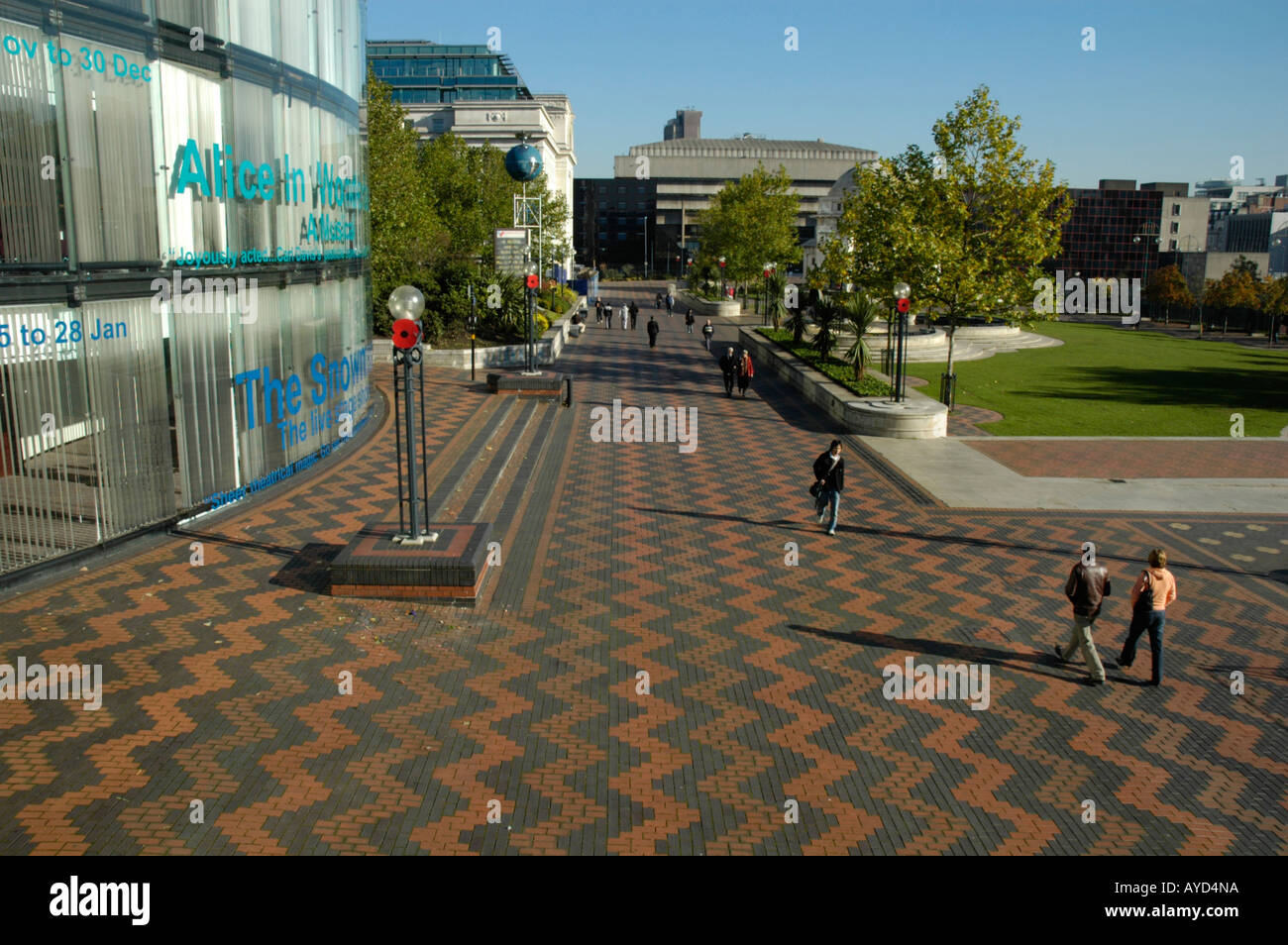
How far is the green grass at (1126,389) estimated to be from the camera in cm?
2562

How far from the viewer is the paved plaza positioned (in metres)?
7.62

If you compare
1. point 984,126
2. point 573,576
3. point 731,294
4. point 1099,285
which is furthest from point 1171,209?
point 573,576

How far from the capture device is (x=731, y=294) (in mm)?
71938

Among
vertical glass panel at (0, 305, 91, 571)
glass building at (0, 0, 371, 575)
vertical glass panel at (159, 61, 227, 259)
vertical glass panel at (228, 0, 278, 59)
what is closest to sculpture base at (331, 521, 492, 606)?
vertical glass panel at (0, 305, 91, 571)

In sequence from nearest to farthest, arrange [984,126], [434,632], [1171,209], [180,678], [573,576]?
[180,678]
[434,632]
[573,576]
[984,126]
[1171,209]

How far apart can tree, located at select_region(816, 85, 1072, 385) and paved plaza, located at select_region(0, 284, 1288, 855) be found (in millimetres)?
11503

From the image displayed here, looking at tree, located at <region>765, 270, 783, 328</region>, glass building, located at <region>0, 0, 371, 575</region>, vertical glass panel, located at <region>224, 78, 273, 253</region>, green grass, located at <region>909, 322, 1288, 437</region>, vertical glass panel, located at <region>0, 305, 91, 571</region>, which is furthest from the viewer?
tree, located at <region>765, 270, 783, 328</region>

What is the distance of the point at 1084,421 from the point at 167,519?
21.6 metres

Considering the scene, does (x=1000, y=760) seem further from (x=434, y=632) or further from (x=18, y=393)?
(x=18, y=393)

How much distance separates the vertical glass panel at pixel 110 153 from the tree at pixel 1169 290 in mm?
79439

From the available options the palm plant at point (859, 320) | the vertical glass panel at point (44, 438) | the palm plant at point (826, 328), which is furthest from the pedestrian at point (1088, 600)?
the palm plant at point (826, 328)

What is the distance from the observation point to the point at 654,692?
9.97 m

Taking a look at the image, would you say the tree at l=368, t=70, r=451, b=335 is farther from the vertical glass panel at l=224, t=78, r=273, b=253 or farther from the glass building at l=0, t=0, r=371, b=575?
the vertical glass panel at l=224, t=78, r=273, b=253

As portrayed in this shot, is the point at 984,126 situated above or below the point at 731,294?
above
